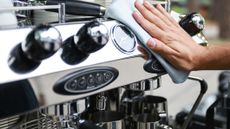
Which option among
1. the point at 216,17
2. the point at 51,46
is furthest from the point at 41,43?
the point at 216,17

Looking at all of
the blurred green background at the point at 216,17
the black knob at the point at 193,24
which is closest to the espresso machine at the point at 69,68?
the black knob at the point at 193,24

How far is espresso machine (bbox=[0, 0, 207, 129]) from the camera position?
0.99ft

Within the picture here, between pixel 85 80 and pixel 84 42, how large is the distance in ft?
0.13

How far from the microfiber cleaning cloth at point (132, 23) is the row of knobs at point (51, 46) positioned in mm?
91

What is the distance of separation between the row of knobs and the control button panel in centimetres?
1

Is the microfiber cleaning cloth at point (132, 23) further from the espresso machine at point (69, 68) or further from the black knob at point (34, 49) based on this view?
the black knob at point (34, 49)

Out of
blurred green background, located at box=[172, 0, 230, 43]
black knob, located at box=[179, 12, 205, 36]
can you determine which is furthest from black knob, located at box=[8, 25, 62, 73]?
blurred green background, located at box=[172, 0, 230, 43]

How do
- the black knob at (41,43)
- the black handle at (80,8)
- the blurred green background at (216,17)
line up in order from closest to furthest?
the black knob at (41,43) → the black handle at (80,8) → the blurred green background at (216,17)

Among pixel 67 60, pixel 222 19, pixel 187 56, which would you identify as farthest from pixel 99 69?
pixel 222 19

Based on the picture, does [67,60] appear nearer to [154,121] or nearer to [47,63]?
[47,63]

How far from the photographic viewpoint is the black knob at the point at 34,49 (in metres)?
0.29

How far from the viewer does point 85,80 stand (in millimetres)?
348

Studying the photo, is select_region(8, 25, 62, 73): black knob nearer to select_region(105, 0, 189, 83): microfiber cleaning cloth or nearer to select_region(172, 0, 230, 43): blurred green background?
select_region(105, 0, 189, 83): microfiber cleaning cloth

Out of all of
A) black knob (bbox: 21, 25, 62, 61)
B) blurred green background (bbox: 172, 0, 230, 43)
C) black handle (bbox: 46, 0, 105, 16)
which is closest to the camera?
black knob (bbox: 21, 25, 62, 61)
